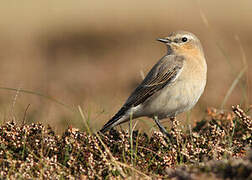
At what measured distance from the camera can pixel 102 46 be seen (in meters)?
21.1

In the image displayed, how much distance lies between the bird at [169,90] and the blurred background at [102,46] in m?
3.88

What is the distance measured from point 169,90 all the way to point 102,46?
13.7 metres

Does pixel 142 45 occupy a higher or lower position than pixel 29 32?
lower

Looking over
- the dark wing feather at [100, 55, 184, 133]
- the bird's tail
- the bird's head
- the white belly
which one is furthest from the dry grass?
the bird's head

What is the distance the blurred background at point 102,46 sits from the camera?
52.5ft

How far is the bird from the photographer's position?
290 inches

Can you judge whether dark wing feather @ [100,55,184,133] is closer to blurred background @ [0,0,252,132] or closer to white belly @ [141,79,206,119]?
white belly @ [141,79,206,119]

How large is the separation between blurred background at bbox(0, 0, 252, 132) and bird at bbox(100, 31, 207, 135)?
12.7ft

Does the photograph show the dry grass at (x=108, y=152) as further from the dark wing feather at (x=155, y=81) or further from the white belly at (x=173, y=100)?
the dark wing feather at (x=155, y=81)

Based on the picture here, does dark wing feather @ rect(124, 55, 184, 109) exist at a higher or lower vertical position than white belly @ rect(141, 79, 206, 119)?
higher

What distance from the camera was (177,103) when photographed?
24.2ft

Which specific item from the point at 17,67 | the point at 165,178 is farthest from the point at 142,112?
the point at 17,67

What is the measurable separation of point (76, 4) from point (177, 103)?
2510 cm

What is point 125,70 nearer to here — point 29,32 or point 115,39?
point 115,39
